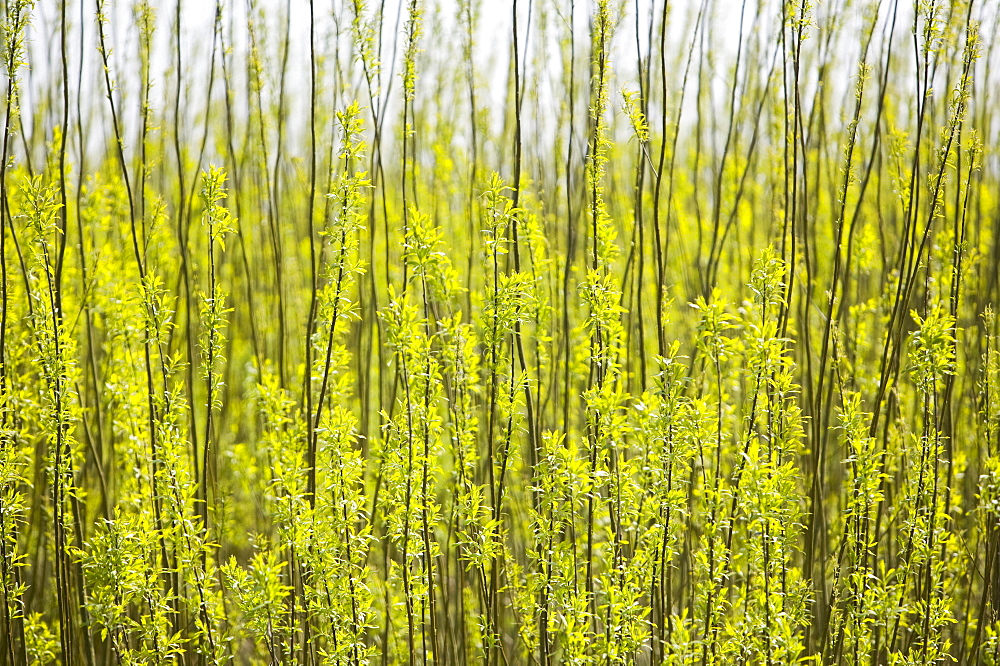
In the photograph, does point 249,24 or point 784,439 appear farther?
point 249,24

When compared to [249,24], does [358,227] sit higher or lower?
lower

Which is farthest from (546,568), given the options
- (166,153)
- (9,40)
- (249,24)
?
(166,153)

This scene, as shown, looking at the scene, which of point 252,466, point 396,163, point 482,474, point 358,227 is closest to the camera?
point 358,227

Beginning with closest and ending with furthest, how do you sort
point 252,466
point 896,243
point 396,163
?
point 252,466, point 896,243, point 396,163

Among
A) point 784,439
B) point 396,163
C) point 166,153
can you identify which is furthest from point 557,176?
point 166,153

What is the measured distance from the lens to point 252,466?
3.03 meters

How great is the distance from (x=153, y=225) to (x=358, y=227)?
2.84 feet

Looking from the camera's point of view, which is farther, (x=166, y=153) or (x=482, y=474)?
(x=166, y=153)

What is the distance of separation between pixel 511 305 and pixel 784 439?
0.81 metres

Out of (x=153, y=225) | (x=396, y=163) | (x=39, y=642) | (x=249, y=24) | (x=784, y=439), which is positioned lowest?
(x=39, y=642)

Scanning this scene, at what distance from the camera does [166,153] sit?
3922mm

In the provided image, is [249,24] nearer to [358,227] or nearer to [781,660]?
[358,227]

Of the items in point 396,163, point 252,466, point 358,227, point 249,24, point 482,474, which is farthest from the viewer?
point 396,163

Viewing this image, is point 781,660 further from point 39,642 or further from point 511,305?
point 39,642
